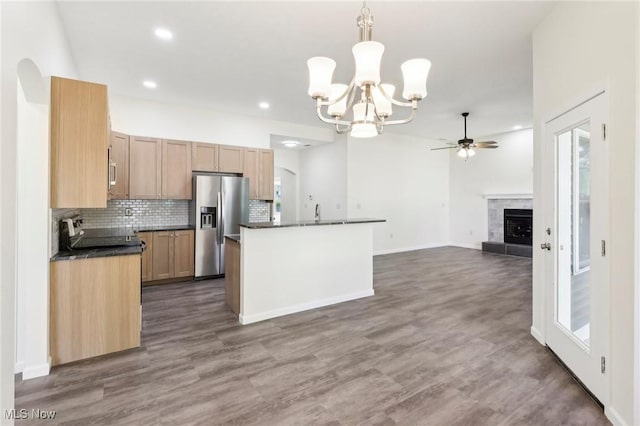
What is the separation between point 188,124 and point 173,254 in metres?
2.25

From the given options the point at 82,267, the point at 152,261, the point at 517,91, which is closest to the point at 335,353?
the point at 82,267

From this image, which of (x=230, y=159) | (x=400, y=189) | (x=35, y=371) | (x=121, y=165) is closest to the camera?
(x=35, y=371)

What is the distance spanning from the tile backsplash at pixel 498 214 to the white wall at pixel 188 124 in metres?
5.36

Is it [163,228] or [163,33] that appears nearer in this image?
[163,33]

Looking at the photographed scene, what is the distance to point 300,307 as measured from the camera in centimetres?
371

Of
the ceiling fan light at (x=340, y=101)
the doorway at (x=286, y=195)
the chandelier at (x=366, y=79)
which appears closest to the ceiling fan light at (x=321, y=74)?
the chandelier at (x=366, y=79)

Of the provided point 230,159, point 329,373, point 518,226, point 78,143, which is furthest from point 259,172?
point 518,226

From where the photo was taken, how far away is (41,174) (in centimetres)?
232

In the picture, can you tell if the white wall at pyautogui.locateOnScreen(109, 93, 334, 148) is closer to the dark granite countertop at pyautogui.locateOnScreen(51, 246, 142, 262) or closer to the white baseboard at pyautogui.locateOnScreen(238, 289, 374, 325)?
the dark granite countertop at pyautogui.locateOnScreen(51, 246, 142, 262)

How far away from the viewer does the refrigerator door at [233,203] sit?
5168mm

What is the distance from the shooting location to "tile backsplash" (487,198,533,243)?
24.0 ft

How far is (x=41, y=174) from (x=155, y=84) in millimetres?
2528

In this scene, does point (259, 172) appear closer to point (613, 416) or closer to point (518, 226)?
point (613, 416)

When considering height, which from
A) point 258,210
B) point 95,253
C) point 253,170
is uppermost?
point 253,170
